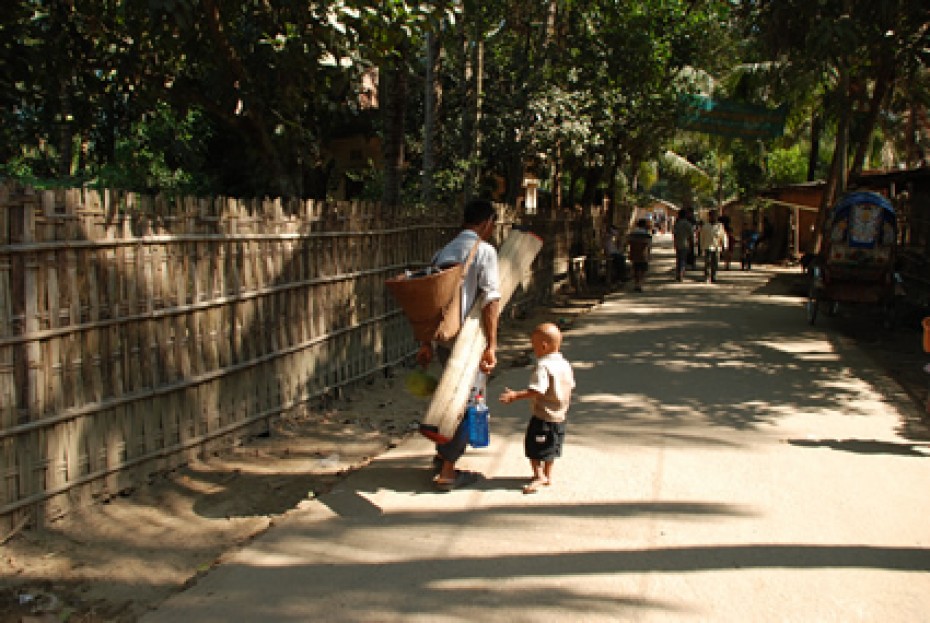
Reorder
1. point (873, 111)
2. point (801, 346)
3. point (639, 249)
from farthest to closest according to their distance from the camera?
point (873, 111) < point (639, 249) < point (801, 346)

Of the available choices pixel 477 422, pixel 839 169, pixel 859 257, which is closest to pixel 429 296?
pixel 477 422

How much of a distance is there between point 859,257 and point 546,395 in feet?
29.3

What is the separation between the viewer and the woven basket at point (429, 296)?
4.66 m

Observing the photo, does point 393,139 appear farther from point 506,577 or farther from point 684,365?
point 506,577

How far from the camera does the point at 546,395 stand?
476 cm

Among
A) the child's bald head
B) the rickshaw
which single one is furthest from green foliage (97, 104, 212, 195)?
the child's bald head

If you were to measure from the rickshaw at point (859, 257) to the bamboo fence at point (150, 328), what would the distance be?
7.43 metres

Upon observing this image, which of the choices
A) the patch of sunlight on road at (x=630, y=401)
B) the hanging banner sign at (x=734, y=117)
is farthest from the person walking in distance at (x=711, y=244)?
the patch of sunlight on road at (x=630, y=401)

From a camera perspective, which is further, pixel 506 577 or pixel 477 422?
pixel 477 422

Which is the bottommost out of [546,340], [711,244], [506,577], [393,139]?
[506,577]

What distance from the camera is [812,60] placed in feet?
32.4

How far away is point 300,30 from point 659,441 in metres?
5.01

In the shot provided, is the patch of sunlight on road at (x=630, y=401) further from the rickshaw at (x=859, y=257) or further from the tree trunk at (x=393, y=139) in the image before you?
the rickshaw at (x=859, y=257)

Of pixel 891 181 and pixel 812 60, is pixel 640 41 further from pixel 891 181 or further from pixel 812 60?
pixel 812 60
